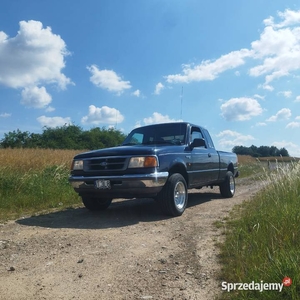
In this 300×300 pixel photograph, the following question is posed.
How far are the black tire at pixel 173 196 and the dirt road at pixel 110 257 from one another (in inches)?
6.8

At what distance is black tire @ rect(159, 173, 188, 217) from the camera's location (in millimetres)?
5613

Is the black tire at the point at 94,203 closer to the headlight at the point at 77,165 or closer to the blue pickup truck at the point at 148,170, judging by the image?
the blue pickup truck at the point at 148,170

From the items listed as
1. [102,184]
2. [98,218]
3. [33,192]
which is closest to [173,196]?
[102,184]

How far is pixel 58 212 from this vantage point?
6.58m

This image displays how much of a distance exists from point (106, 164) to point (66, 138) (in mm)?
42246

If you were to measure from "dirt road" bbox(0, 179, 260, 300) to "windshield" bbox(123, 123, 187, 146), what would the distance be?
1.71 metres

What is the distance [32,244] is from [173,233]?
74.7 inches

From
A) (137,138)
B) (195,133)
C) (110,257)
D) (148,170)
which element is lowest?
(110,257)

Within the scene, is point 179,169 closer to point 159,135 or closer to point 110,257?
point 159,135

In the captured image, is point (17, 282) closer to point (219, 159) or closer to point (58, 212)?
point (58, 212)

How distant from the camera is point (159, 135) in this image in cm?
710

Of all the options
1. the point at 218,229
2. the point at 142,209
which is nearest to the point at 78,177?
the point at 142,209

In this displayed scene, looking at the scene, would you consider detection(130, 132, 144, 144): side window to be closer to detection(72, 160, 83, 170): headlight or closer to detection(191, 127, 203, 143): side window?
detection(191, 127, 203, 143): side window

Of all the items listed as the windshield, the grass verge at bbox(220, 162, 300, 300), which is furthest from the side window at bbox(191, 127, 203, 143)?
the grass verge at bbox(220, 162, 300, 300)
